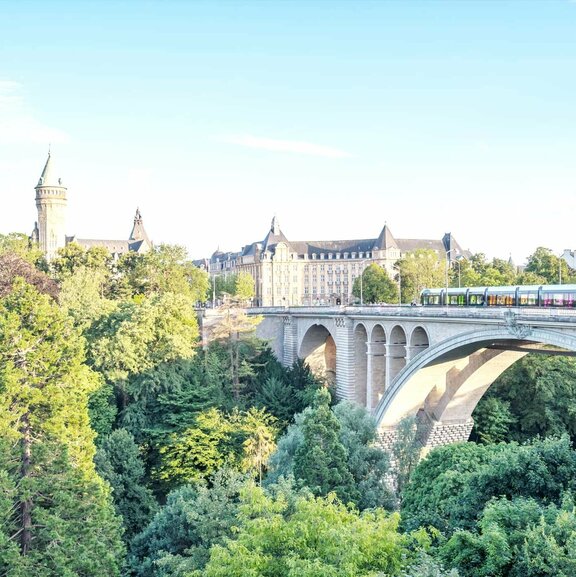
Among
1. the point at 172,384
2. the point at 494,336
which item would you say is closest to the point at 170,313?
the point at 172,384

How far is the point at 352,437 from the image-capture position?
3114cm

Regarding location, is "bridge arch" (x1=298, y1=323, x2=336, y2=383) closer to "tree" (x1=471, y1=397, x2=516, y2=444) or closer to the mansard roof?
"tree" (x1=471, y1=397, x2=516, y2=444)

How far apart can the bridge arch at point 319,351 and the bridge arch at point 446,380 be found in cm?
1681

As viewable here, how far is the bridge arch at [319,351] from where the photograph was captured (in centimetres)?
5494

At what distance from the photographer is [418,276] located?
2734 inches

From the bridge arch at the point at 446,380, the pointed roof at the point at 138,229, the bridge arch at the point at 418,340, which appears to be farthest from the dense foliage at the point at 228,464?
the pointed roof at the point at 138,229

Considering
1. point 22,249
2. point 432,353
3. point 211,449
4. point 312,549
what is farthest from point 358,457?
point 22,249

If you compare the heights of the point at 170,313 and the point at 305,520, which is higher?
the point at 170,313

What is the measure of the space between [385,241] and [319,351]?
70.9 m

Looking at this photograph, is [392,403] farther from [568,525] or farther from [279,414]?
[568,525]

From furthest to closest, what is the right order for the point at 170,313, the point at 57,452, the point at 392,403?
the point at 170,313
the point at 392,403
the point at 57,452

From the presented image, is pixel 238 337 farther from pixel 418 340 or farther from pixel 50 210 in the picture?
pixel 50 210

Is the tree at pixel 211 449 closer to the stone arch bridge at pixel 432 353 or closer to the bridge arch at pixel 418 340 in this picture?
the stone arch bridge at pixel 432 353

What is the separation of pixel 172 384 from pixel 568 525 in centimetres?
3236
